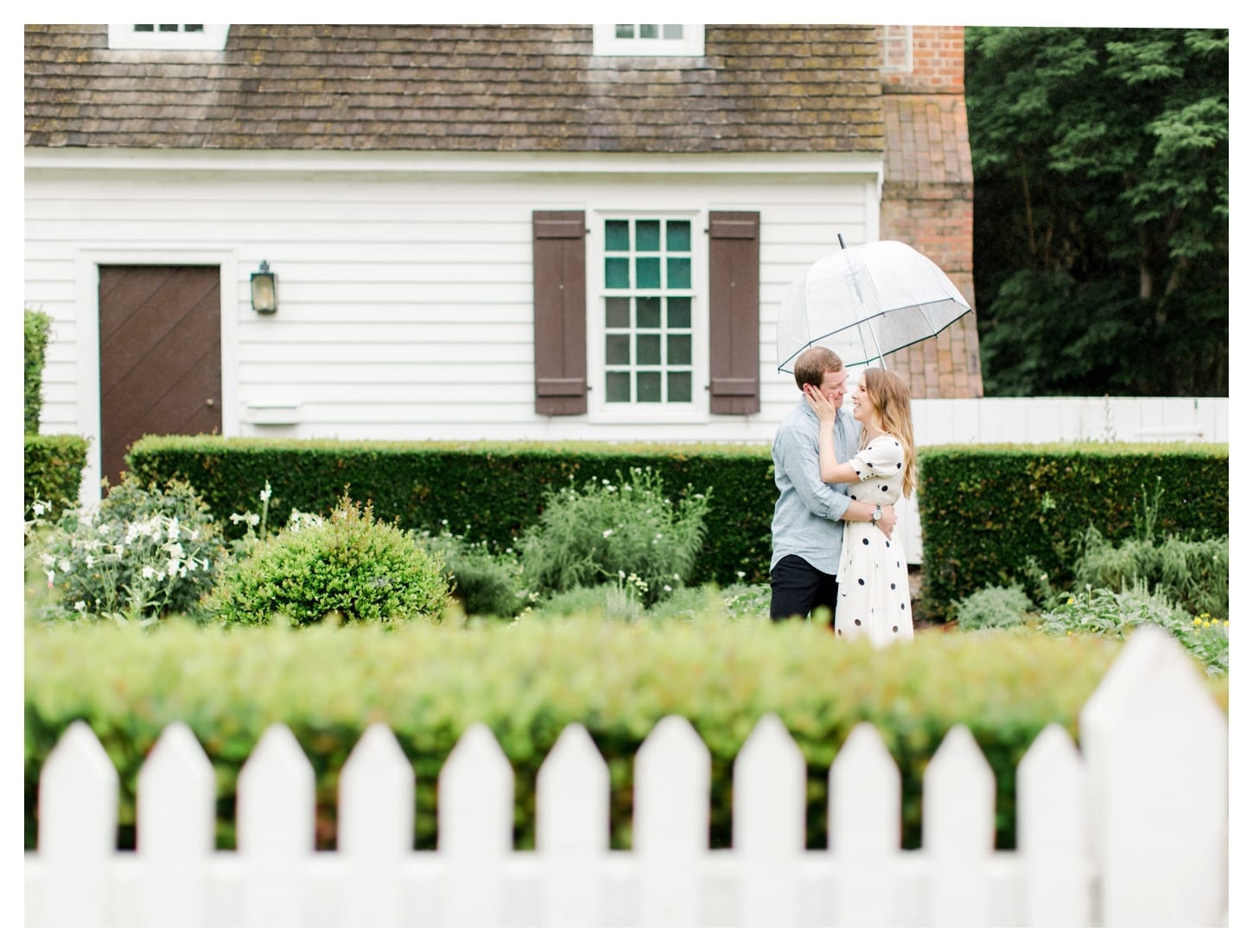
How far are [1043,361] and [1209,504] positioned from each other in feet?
51.2

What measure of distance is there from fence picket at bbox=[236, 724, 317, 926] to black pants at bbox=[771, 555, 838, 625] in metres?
2.72

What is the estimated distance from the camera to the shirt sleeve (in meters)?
4.60

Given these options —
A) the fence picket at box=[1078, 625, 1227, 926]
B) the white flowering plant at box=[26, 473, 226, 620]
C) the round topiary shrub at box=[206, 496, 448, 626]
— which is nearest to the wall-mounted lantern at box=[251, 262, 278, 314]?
the white flowering plant at box=[26, 473, 226, 620]

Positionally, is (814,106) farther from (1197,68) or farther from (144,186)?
(1197,68)

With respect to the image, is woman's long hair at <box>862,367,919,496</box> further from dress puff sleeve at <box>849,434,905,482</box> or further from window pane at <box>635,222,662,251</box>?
window pane at <box>635,222,662,251</box>

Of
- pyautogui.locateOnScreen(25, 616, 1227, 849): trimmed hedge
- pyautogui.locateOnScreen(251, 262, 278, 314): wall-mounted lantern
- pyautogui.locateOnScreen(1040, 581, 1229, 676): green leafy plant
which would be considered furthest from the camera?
pyautogui.locateOnScreen(251, 262, 278, 314): wall-mounted lantern

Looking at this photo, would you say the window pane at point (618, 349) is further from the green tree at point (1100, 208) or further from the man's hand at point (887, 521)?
the green tree at point (1100, 208)

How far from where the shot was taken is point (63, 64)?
32.2 ft

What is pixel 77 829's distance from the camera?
2369mm

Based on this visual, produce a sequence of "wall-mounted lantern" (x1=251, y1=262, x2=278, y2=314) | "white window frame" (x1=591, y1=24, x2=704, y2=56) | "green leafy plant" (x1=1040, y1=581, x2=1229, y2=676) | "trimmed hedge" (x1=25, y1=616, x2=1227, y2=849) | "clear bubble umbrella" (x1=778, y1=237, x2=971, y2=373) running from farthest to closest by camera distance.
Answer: "white window frame" (x1=591, y1=24, x2=704, y2=56) → "wall-mounted lantern" (x1=251, y1=262, x2=278, y2=314) → "green leafy plant" (x1=1040, y1=581, x2=1229, y2=676) → "clear bubble umbrella" (x1=778, y1=237, x2=971, y2=373) → "trimmed hedge" (x1=25, y1=616, x2=1227, y2=849)

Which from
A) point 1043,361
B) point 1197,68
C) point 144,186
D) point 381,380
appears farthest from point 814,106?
point 1043,361

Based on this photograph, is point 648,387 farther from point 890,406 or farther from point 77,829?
point 77,829

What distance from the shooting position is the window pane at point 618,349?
10289mm

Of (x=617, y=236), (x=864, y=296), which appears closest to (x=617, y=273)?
(x=617, y=236)
